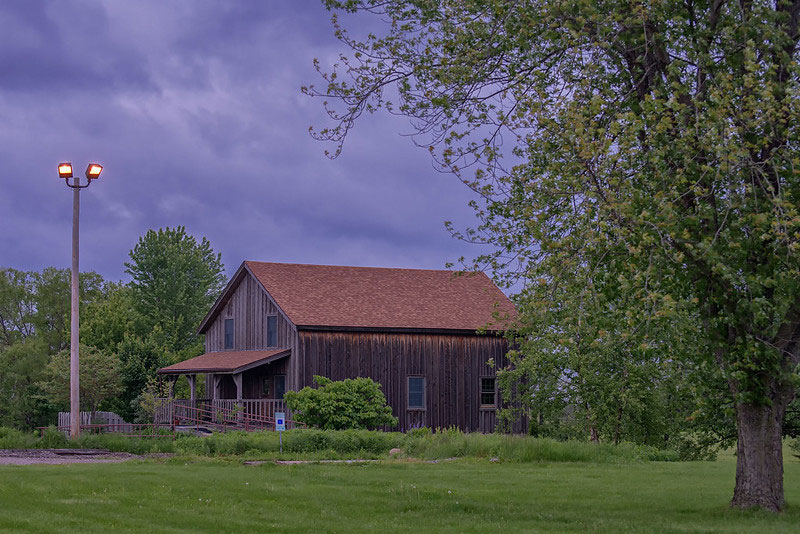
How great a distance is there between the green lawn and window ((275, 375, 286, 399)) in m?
17.7

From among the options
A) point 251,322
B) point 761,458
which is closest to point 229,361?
point 251,322

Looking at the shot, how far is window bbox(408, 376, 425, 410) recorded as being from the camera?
40938mm

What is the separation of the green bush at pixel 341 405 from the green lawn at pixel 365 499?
12.7 m

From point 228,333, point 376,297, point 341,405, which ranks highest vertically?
point 376,297

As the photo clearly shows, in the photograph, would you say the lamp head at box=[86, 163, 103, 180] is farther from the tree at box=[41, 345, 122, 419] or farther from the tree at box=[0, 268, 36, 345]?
the tree at box=[0, 268, 36, 345]

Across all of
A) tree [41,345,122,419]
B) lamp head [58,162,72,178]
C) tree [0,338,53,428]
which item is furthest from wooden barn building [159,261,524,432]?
tree [0,338,53,428]

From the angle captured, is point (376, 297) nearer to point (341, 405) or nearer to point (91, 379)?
point (341, 405)

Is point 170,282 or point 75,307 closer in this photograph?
point 75,307

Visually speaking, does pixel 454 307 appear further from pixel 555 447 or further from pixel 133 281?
pixel 133 281

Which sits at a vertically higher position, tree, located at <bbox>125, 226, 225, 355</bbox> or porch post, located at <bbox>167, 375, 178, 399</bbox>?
tree, located at <bbox>125, 226, 225, 355</bbox>

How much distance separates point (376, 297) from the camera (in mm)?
43062

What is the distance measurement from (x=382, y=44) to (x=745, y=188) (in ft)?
21.4

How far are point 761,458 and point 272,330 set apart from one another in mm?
29318

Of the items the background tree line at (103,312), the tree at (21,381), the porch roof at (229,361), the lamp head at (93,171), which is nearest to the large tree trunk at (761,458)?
the lamp head at (93,171)
